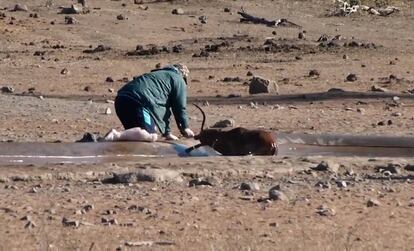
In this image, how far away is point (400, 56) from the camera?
23.7 metres

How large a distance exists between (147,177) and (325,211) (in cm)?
174

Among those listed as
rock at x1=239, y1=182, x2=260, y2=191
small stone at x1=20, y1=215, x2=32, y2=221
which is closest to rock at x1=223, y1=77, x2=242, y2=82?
rock at x1=239, y1=182, x2=260, y2=191

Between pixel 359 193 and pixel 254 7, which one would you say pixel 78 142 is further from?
pixel 254 7

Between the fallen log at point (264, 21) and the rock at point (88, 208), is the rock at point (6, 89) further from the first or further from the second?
the fallen log at point (264, 21)

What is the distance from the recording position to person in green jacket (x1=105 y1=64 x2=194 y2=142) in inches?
494

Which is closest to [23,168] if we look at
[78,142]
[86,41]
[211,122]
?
[78,142]

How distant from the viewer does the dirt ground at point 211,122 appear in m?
8.01

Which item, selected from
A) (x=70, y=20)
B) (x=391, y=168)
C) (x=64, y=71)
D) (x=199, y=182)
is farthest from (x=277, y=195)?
(x=70, y=20)

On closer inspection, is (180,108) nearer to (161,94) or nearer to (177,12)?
(161,94)

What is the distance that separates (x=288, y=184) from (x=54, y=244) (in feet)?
9.17

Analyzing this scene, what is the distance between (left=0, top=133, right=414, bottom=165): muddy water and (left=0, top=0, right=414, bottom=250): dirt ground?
754mm

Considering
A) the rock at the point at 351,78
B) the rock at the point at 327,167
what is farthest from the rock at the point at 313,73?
the rock at the point at 327,167

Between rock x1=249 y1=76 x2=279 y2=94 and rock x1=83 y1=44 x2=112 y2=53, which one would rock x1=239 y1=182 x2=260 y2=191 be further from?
rock x1=83 y1=44 x2=112 y2=53

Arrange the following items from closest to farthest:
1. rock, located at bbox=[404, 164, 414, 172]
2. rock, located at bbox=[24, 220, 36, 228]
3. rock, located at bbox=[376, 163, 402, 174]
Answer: rock, located at bbox=[24, 220, 36, 228]
rock, located at bbox=[376, 163, 402, 174]
rock, located at bbox=[404, 164, 414, 172]
